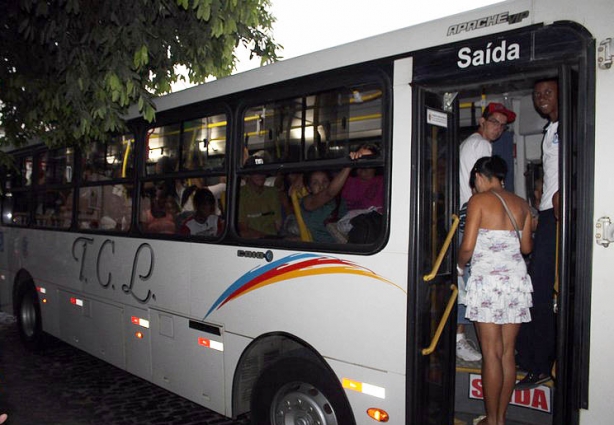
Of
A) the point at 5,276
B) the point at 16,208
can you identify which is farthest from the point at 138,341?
the point at 5,276

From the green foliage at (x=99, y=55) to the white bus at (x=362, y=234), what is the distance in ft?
1.62

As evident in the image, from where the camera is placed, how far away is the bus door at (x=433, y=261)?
9.88 ft

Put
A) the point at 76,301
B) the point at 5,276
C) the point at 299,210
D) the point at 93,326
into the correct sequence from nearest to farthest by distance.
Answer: the point at 299,210 < the point at 93,326 < the point at 76,301 < the point at 5,276

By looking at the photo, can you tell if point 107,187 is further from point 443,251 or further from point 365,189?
point 443,251

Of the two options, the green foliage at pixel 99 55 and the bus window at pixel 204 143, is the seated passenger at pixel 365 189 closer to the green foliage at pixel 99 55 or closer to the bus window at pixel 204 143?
the bus window at pixel 204 143

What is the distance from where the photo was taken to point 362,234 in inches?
131

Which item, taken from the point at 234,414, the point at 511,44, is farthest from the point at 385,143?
the point at 234,414

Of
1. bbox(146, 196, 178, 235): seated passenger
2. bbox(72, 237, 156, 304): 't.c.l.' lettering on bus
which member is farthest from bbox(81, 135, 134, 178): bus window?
bbox(72, 237, 156, 304): 't.c.l.' lettering on bus

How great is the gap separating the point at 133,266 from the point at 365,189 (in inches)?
111

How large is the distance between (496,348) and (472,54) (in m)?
1.98

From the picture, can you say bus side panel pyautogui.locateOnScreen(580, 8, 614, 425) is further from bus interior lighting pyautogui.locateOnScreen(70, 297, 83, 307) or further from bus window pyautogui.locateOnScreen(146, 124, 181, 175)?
bus interior lighting pyautogui.locateOnScreen(70, 297, 83, 307)

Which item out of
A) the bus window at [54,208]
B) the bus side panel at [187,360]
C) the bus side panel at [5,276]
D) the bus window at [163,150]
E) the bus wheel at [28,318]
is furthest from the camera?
the bus side panel at [5,276]

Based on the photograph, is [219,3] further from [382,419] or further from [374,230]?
[382,419]

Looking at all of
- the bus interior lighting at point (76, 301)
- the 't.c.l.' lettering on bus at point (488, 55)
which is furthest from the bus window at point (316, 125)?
the bus interior lighting at point (76, 301)
